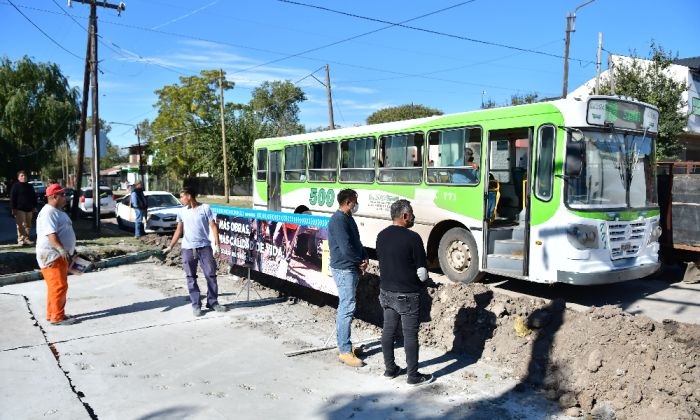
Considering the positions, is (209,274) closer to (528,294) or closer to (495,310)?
(495,310)

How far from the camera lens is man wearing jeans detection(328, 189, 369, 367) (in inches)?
211

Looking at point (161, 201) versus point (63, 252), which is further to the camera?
point (161, 201)

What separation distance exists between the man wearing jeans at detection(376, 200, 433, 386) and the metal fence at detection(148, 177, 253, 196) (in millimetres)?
29101

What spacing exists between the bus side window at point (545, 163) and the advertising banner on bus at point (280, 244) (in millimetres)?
3332

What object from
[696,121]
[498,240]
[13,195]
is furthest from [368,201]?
[696,121]

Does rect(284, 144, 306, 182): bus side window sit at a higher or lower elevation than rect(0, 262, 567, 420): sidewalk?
higher

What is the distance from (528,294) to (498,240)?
1051 mm

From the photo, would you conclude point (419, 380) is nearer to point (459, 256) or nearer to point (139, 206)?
point (459, 256)

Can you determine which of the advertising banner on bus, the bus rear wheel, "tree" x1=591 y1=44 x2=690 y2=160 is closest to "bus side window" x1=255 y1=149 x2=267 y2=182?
the advertising banner on bus

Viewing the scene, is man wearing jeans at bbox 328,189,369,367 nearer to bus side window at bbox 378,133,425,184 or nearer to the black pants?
the black pants

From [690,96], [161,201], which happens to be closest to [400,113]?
[690,96]

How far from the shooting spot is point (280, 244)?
7.87 m

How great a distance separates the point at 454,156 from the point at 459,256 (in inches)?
72.5

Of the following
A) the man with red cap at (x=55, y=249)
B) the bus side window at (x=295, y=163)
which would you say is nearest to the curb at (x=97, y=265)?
the man with red cap at (x=55, y=249)
